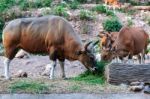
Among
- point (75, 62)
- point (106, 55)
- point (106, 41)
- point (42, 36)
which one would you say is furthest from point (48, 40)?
point (75, 62)

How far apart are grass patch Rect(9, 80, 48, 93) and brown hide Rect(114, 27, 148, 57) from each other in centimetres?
405

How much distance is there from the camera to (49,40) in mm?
15281

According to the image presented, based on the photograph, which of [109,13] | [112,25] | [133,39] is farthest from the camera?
[109,13]

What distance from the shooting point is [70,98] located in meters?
13.2

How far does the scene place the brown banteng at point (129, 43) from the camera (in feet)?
56.9

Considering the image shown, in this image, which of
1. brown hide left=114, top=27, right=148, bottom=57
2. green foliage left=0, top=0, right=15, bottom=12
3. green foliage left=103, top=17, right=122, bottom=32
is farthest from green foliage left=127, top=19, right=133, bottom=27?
brown hide left=114, top=27, right=148, bottom=57

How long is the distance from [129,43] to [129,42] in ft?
0.15

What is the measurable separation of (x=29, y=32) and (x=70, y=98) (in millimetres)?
2930

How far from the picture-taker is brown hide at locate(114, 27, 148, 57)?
57.3 feet

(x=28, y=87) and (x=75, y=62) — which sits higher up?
(x=28, y=87)

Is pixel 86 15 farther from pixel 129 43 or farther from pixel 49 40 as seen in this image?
pixel 49 40

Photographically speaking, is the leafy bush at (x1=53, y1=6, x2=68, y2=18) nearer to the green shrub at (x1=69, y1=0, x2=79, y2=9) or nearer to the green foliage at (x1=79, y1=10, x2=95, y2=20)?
the green foliage at (x1=79, y1=10, x2=95, y2=20)

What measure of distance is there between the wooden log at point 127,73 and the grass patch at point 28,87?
1703 mm

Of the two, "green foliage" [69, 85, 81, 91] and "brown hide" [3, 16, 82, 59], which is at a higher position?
"brown hide" [3, 16, 82, 59]
